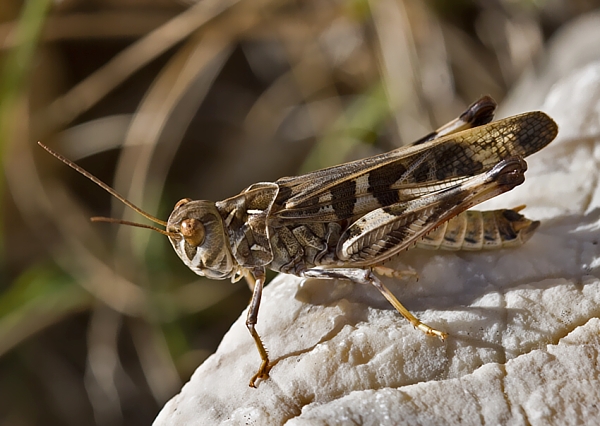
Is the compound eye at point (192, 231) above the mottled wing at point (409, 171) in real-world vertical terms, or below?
above

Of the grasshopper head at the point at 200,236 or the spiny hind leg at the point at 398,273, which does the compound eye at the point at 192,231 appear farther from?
the spiny hind leg at the point at 398,273

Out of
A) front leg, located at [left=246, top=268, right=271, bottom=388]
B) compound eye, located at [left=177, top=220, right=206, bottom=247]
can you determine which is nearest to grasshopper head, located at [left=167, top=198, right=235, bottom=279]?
compound eye, located at [left=177, top=220, right=206, bottom=247]

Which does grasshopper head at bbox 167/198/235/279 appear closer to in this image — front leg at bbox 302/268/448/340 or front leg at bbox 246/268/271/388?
front leg at bbox 246/268/271/388

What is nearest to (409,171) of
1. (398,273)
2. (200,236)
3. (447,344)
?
(398,273)

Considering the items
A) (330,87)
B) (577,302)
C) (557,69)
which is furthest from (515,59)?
(577,302)

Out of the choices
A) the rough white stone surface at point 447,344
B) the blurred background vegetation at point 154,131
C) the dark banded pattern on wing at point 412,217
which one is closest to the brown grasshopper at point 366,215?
the dark banded pattern on wing at point 412,217

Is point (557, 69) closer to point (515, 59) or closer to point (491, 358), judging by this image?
point (515, 59)
